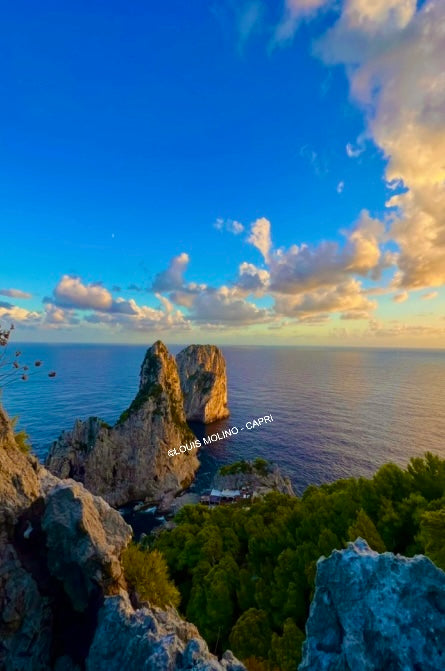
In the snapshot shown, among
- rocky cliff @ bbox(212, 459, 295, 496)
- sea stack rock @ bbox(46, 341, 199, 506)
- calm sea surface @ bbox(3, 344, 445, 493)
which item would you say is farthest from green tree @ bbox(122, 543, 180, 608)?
calm sea surface @ bbox(3, 344, 445, 493)

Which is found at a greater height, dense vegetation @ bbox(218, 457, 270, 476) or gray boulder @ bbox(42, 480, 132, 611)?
gray boulder @ bbox(42, 480, 132, 611)

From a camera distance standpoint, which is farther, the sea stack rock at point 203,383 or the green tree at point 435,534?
the sea stack rock at point 203,383

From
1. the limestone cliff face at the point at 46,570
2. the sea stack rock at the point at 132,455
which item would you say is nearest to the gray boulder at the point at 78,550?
the limestone cliff face at the point at 46,570

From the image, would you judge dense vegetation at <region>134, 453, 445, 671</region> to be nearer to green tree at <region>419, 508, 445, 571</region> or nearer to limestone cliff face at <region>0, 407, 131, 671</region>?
green tree at <region>419, 508, 445, 571</region>

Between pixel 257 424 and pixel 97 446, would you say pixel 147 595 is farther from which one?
pixel 257 424

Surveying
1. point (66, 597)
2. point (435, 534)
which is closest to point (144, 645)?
point (66, 597)

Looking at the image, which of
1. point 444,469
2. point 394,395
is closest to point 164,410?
point 444,469

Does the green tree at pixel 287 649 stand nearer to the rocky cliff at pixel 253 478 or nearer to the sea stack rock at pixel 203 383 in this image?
the rocky cliff at pixel 253 478

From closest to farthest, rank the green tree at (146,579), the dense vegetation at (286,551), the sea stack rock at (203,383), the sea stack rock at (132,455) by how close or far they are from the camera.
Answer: the green tree at (146,579) → the dense vegetation at (286,551) → the sea stack rock at (132,455) → the sea stack rock at (203,383)
